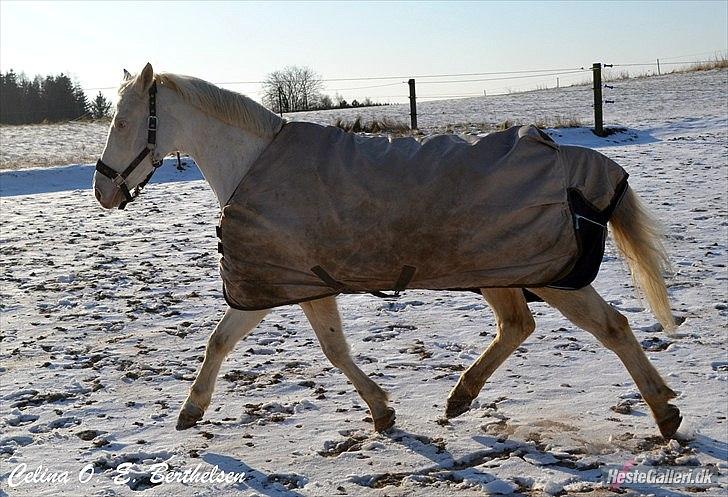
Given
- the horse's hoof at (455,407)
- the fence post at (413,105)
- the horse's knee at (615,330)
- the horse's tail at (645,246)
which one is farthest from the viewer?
the fence post at (413,105)

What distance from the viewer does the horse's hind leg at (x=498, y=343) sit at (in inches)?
173

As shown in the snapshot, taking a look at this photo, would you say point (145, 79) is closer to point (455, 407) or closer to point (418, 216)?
point (418, 216)

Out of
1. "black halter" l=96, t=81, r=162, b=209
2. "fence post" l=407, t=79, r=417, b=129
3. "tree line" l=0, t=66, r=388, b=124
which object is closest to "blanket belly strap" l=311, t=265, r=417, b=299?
"black halter" l=96, t=81, r=162, b=209

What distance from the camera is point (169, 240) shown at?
943cm

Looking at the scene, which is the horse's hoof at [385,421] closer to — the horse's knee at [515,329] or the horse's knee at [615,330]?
the horse's knee at [515,329]

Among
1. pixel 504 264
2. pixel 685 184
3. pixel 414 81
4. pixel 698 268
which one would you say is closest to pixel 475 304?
pixel 698 268

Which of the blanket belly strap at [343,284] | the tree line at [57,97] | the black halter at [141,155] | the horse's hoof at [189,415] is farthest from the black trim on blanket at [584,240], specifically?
the tree line at [57,97]

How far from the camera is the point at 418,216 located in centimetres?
400

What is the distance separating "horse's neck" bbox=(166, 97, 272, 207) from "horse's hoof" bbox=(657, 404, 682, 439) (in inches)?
90.2

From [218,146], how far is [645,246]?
2.18 metres

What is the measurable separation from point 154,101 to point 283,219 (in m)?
0.94

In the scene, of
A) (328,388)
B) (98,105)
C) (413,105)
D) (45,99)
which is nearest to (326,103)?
(98,105)

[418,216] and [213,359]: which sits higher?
[418,216]

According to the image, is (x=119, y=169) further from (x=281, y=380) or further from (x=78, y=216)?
(x=78, y=216)
